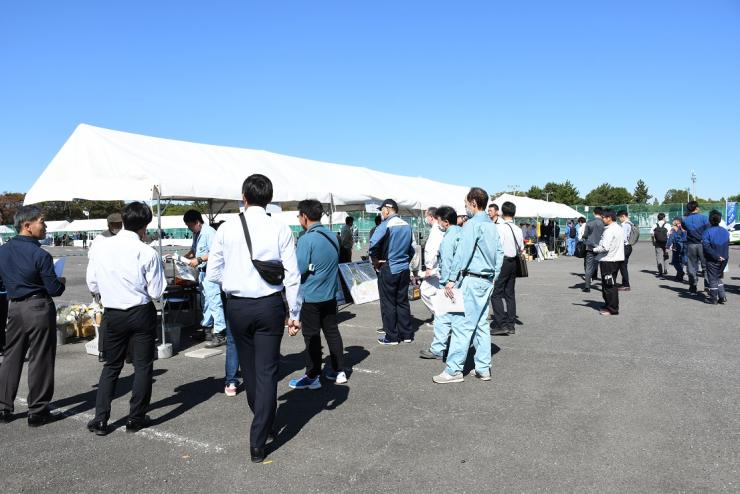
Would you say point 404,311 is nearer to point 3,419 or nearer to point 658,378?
point 658,378

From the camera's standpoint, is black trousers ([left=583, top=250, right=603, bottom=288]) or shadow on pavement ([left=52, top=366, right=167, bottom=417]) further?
black trousers ([left=583, top=250, right=603, bottom=288])

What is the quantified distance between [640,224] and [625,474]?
4106 centimetres

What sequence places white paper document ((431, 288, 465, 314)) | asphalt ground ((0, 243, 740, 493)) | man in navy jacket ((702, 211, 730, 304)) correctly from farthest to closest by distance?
man in navy jacket ((702, 211, 730, 304)), white paper document ((431, 288, 465, 314)), asphalt ground ((0, 243, 740, 493))

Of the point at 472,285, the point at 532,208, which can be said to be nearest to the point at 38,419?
the point at 472,285

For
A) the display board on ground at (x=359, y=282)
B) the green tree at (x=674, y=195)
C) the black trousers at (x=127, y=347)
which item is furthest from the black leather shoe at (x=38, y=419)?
the green tree at (x=674, y=195)

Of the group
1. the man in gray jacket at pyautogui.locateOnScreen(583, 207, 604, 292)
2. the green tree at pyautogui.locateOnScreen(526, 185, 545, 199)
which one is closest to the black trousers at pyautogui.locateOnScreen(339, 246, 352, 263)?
the man in gray jacket at pyautogui.locateOnScreen(583, 207, 604, 292)

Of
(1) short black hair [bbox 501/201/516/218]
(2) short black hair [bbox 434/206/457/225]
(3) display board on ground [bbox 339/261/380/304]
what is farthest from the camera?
(3) display board on ground [bbox 339/261/380/304]

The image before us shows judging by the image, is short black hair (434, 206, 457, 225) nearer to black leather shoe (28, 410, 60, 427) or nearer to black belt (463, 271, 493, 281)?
black belt (463, 271, 493, 281)

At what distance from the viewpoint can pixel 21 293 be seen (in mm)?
4156

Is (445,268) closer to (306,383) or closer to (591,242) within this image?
(306,383)

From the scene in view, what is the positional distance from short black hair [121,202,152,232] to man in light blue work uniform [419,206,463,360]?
294 cm

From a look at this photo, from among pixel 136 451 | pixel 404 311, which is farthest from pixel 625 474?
pixel 404 311

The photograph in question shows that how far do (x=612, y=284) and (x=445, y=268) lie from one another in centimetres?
467

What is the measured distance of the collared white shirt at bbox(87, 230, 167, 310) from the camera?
3826mm
